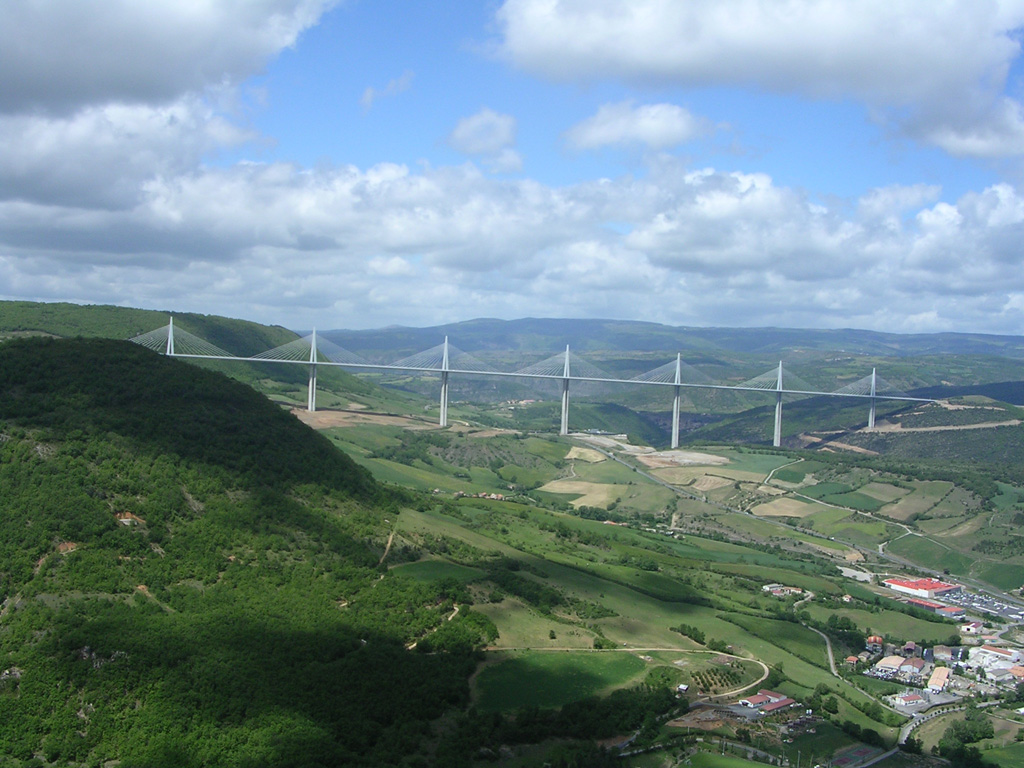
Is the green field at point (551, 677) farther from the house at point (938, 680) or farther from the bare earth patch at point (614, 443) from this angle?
the bare earth patch at point (614, 443)

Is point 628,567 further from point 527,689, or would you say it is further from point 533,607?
point 527,689

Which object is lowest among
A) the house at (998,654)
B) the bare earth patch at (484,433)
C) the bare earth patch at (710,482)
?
the house at (998,654)

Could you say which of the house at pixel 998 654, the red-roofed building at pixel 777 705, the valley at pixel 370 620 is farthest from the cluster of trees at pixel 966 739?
the house at pixel 998 654

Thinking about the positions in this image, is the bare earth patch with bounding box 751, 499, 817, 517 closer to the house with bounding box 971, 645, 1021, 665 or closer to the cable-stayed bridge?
the cable-stayed bridge

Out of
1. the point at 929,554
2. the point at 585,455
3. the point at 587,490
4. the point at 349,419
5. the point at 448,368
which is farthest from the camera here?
the point at 448,368

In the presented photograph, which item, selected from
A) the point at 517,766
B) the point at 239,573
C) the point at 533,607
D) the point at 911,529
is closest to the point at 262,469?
the point at 239,573

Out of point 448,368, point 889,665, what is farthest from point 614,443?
point 889,665

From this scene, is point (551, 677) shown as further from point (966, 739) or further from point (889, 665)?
point (889, 665)
